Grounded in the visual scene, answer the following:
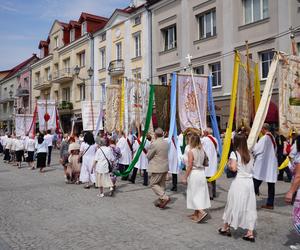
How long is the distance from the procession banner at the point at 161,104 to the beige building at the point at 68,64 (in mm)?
22090

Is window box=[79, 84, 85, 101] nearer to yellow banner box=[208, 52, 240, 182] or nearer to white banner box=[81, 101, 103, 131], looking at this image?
white banner box=[81, 101, 103, 131]

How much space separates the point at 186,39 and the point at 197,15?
61.3 inches

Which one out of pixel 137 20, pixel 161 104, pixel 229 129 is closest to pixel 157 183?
pixel 229 129

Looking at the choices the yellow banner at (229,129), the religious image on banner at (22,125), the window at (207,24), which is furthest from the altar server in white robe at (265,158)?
the religious image on banner at (22,125)

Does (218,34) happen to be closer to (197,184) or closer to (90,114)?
(90,114)

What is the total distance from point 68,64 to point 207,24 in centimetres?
2036

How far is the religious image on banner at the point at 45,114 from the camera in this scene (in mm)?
17766

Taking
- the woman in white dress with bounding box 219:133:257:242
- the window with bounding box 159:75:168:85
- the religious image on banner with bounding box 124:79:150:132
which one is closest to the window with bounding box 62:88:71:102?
the window with bounding box 159:75:168:85

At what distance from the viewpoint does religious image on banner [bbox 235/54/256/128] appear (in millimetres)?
8070

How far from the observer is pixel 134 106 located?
1234cm

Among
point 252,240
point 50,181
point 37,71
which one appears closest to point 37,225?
point 252,240

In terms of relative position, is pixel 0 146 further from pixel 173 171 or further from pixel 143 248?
pixel 143 248

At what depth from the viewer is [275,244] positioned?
18.4 ft

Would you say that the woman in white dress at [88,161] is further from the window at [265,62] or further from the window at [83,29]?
the window at [83,29]
